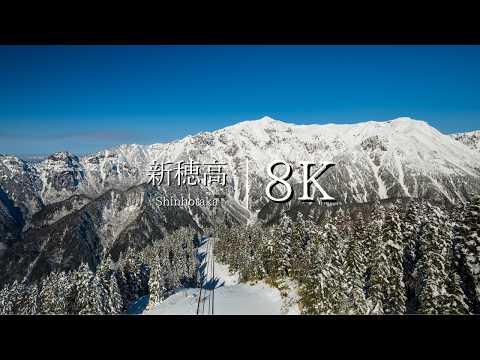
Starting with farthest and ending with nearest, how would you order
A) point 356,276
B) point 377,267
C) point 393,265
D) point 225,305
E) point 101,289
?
point 101,289 < point 356,276 < point 377,267 < point 393,265 < point 225,305

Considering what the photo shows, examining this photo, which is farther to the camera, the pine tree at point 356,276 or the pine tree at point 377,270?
the pine tree at point 377,270

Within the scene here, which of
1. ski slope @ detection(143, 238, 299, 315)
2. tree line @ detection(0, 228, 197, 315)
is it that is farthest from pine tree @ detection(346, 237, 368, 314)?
tree line @ detection(0, 228, 197, 315)

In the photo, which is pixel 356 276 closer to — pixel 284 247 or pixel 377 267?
pixel 377 267

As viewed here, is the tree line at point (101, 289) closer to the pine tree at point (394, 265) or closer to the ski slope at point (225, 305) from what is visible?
the ski slope at point (225, 305)

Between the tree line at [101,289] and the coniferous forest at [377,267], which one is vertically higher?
the coniferous forest at [377,267]

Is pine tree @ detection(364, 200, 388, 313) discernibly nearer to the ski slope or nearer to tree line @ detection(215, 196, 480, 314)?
tree line @ detection(215, 196, 480, 314)

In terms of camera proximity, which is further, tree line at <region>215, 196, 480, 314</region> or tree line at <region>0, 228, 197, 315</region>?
tree line at <region>0, 228, 197, 315</region>

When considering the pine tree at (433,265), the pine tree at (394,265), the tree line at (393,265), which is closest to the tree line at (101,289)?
the tree line at (393,265)

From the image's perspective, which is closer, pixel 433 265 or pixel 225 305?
pixel 225 305

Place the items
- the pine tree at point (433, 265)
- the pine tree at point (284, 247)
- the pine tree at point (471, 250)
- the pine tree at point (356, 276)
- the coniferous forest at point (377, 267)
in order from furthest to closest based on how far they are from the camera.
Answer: the pine tree at point (284, 247)
the pine tree at point (356, 276)
the pine tree at point (433, 265)
the coniferous forest at point (377, 267)
the pine tree at point (471, 250)

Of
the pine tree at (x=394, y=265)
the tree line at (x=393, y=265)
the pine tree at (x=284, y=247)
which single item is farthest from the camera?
the pine tree at (x=284, y=247)

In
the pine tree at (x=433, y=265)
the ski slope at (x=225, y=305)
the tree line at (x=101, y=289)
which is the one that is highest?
the pine tree at (x=433, y=265)

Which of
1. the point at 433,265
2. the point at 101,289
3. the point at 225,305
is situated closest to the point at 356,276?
the point at 433,265
